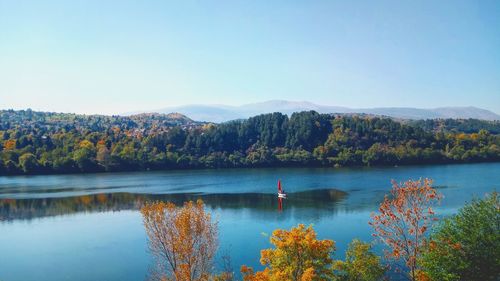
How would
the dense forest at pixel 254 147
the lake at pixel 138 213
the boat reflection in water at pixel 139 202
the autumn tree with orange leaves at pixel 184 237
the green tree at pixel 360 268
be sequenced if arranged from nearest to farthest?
the autumn tree with orange leaves at pixel 184 237 < the green tree at pixel 360 268 < the lake at pixel 138 213 < the boat reflection in water at pixel 139 202 < the dense forest at pixel 254 147

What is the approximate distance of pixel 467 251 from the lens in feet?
83.7

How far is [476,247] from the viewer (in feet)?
83.7

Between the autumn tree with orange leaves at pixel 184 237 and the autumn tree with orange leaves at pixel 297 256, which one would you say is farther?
the autumn tree with orange leaves at pixel 184 237

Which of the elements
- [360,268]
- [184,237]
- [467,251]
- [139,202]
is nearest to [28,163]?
[139,202]

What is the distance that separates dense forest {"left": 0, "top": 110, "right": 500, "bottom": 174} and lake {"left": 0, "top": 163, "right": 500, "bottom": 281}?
21.5m

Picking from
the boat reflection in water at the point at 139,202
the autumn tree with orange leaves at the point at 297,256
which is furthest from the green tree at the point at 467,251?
the boat reflection in water at the point at 139,202

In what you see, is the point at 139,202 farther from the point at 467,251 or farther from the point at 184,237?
the point at 467,251

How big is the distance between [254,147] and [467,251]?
132433 millimetres

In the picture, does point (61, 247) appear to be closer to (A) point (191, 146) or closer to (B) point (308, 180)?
(B) point (308, 180)

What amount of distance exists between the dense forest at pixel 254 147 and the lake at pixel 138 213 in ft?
70.5

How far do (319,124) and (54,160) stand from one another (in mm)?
84945

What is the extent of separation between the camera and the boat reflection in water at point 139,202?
69025mm

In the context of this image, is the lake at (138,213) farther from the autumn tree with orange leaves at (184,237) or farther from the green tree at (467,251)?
the green tree at (467,251)

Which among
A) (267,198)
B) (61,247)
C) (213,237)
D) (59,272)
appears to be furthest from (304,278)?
(267,198)
